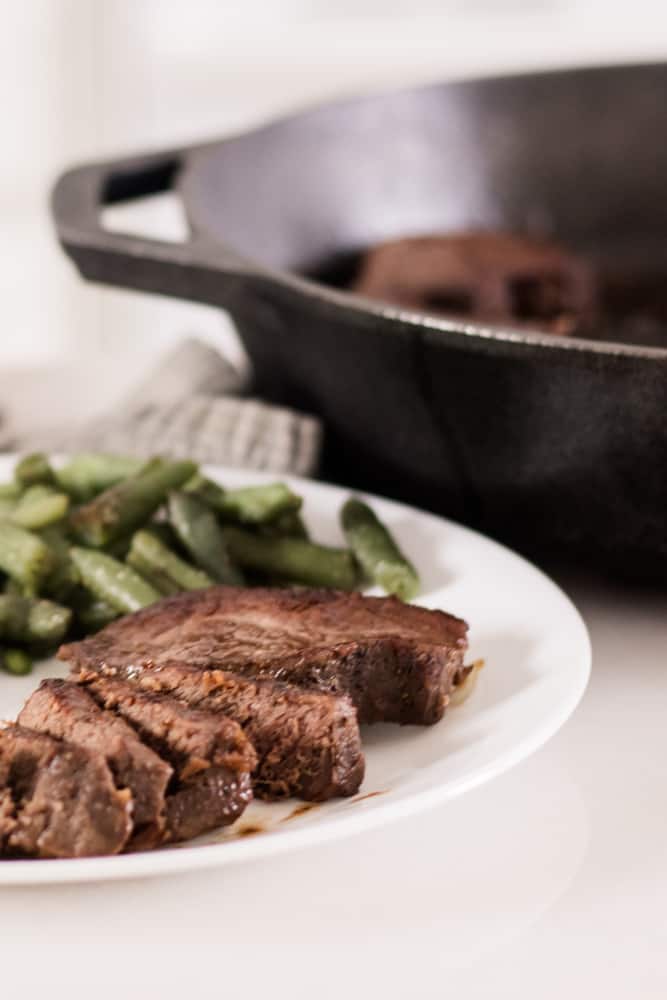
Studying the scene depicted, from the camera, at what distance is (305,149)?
9.18 ft

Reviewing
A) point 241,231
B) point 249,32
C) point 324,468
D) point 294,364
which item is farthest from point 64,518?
point 249,32

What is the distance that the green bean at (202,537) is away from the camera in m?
1.81

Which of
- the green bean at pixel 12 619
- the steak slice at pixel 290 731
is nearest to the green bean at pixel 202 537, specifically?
the green bean at pixel 12 619

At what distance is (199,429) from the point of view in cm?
229

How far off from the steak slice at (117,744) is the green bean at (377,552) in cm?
54

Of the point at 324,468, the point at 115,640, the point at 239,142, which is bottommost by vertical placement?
the point at 324,468

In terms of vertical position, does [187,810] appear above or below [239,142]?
below

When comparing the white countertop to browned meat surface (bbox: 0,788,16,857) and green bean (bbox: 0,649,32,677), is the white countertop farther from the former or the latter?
green bean (bbox: 0,649,32,677)

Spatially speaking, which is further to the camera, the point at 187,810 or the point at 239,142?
the point at 239,142

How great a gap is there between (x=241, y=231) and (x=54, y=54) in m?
2.88

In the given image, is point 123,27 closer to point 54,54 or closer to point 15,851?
point 54,54

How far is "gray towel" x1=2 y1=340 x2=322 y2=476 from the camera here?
7.16 feet

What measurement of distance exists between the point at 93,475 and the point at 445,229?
1.24m

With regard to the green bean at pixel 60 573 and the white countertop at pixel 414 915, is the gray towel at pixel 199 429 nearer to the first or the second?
the green bean at pixel 60 573
